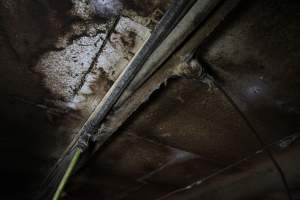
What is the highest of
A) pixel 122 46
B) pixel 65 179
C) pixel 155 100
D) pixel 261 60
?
pixel 261 60

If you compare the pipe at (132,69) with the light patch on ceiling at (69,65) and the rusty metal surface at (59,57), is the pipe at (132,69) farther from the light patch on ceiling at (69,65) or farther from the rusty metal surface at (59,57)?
the light patch on ceiling at (69,65)

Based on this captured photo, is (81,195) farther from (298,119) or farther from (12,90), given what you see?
(298,119)

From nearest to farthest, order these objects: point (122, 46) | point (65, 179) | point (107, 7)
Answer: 1. point (107, 7)
2. point (122, 46)
3. point (65, 179)

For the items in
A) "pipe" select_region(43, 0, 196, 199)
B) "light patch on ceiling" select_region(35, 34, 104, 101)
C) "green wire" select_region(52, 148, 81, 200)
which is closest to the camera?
"pipe" select_region(43, 0, 196, 199)

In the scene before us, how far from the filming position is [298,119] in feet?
5.87

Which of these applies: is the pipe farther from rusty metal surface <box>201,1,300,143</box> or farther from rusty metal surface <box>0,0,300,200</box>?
rusty metal surface <box>201,1,300,143</box>

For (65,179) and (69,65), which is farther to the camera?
(65,179)

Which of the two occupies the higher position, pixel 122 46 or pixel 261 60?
pixel 261 60

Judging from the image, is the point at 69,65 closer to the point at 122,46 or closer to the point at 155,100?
the point at 122,46

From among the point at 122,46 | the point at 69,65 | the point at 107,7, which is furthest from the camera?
the point at 69,65

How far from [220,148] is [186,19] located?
1.41 metres

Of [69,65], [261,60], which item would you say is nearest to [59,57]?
[69,65]

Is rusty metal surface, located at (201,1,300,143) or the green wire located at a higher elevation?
rusty metal surface, located at (201,1,300,143)

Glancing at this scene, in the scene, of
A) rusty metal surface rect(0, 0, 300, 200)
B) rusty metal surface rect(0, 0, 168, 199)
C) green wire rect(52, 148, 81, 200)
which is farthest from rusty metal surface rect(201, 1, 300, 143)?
green wire rect(52, 148, 81, 200)
